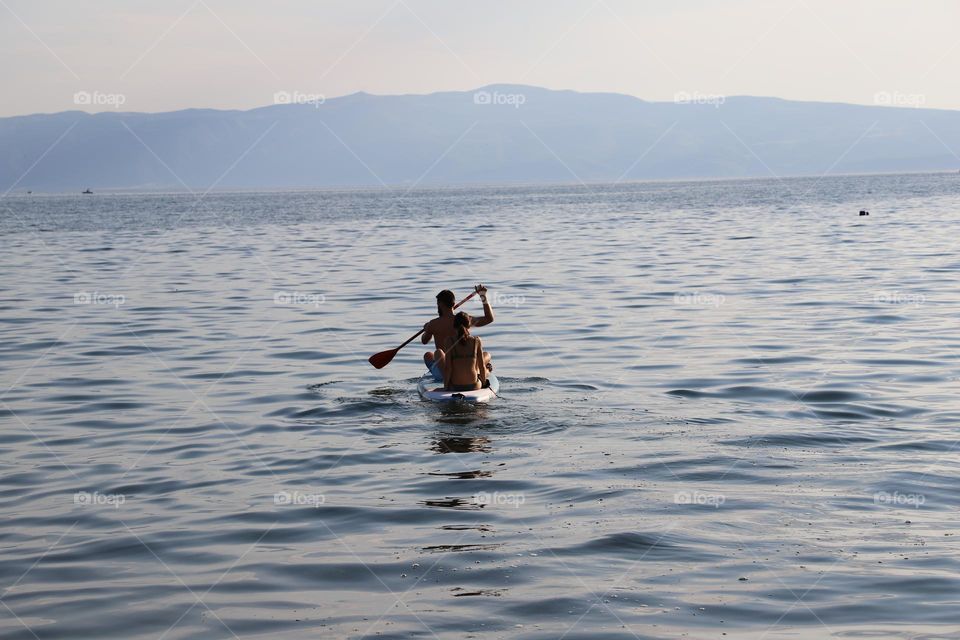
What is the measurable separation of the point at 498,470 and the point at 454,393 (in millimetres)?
3151

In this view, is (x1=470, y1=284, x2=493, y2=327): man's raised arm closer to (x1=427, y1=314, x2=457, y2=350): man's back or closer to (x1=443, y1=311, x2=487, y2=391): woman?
(x1=427, y1=314, x2=457, y2=350): man's back

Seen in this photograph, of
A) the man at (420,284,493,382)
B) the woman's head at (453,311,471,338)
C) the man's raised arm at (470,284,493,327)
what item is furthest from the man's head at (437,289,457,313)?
the woman's head at (453,311,471,338)

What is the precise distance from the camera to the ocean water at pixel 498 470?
792cm

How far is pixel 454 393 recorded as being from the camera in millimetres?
14820

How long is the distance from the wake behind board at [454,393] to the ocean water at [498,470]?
185 mm

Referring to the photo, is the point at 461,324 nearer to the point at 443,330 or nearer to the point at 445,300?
the point at 443,330

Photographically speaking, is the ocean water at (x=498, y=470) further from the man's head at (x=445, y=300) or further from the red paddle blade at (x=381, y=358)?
the man's head at (x=445, y=300)

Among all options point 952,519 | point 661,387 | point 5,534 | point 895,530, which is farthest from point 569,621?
point 661,387

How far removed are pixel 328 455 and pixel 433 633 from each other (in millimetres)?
5336

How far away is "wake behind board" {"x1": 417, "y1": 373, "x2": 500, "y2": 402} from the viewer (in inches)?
582

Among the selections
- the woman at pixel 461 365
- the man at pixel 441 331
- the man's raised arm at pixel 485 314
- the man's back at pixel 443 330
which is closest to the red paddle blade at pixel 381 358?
the man at pixel 441 331

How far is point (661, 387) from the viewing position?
16062 mm

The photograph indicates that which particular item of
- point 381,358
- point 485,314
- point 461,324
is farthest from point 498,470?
point 381,358

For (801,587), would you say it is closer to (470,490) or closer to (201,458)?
(470,490)
